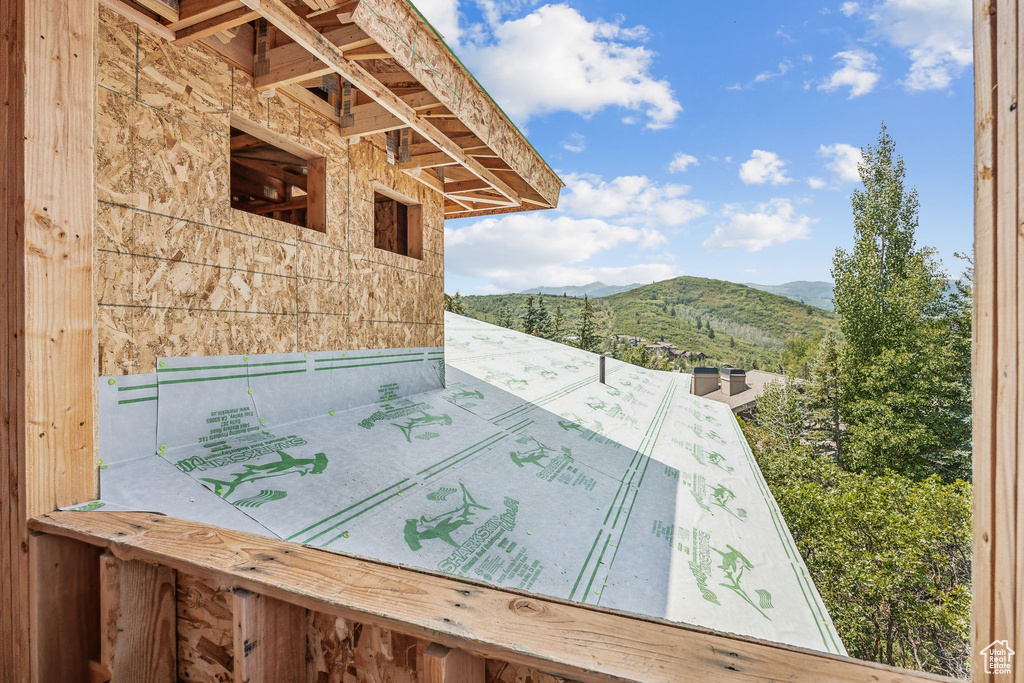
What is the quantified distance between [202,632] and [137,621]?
178mm

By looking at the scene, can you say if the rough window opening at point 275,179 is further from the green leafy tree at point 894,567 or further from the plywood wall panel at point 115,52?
the green leafy tree at point 894,567

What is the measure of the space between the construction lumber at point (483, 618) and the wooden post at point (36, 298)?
0.64 feet

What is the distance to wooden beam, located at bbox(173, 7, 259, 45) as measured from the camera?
9.52 feet

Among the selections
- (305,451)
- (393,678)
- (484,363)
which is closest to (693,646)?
(393,678)

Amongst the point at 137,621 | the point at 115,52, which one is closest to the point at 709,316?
the point at 115,52

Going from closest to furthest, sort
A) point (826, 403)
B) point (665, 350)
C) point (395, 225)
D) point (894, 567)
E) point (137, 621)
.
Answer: point (137, 621)
point (395, 225)
point (894, 567)
point (826, 403)
point (665, 350)

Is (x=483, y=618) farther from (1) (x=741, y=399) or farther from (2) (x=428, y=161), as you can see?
(1) (x=741, y=399)

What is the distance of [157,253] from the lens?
3230 mm

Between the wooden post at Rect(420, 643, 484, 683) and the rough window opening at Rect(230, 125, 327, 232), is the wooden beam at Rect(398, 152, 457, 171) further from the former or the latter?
the wooden post at Rect(420, 643, 484, 683)

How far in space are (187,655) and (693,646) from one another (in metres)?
1.44

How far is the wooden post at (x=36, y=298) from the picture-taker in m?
1.30

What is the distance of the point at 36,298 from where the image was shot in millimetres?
1319

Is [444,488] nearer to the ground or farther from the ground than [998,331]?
nearer to the ground

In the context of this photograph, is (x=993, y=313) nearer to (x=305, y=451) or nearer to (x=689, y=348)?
(x=305, y=451)
